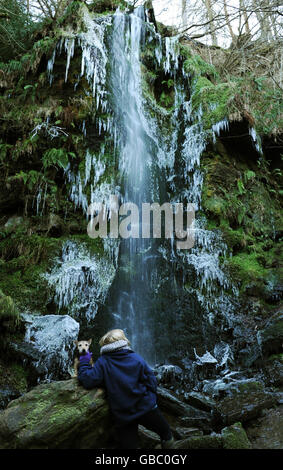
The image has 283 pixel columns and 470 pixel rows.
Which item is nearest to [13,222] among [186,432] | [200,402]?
[200,402]

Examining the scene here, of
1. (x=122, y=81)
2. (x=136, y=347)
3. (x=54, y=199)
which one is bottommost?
(x=136, y=347)

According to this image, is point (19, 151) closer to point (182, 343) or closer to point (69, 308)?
point (69, 308)

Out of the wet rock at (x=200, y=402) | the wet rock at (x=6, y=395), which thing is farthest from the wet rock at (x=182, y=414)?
the wet rock at (x=6, y=395)

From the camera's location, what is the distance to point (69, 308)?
21.5ft

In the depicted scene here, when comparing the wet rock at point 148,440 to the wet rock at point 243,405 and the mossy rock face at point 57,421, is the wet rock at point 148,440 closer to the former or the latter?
the mossy rock face at point 57,421

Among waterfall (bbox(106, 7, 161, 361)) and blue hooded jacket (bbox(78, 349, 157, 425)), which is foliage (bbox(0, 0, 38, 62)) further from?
blue hooded jacket (bbox(78, 349, 157, 425))

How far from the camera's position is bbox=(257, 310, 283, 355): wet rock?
5334mm

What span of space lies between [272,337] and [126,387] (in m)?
3.70

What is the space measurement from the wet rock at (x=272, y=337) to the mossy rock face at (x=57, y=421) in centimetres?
361

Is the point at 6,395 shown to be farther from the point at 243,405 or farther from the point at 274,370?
the point at 274,370

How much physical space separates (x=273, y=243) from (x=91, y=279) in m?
4.91

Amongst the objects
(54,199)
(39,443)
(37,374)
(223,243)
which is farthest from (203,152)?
(39,443)

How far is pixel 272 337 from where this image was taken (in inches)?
212

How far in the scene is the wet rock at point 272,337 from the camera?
5.33m
